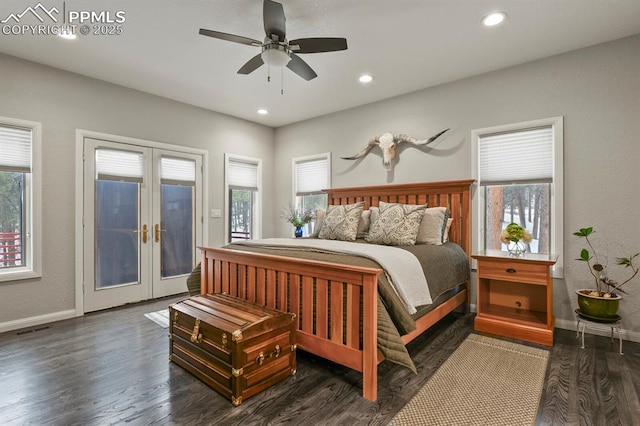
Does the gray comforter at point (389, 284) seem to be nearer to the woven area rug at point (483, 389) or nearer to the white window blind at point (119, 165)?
the woven area rug at point (483, 389)

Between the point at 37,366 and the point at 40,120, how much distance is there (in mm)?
2489

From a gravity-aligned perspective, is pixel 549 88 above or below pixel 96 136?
above

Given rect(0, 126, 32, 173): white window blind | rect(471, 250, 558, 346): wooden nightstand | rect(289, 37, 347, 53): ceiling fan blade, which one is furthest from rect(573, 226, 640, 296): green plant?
rect(0, 126, 32, 173): white window blind

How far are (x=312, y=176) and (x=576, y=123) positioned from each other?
3497mm

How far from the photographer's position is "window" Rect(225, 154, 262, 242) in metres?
5.31

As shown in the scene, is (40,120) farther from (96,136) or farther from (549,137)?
(549,137)

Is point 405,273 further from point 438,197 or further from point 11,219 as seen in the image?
point 11,219

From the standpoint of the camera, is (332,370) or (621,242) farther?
(621,242)

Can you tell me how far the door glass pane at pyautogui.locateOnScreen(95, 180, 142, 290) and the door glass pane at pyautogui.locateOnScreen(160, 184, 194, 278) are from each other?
36 cm

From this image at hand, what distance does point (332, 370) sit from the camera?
7.76 ft

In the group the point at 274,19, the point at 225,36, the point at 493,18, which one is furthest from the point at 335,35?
the point at 493,18

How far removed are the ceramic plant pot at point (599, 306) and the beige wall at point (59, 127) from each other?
5022 mm

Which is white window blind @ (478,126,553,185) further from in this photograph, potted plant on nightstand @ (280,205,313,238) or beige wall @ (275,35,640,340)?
potted plant on nightstand @ (280,205,313,238)

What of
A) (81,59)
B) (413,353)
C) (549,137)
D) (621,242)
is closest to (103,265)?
(81,59)
